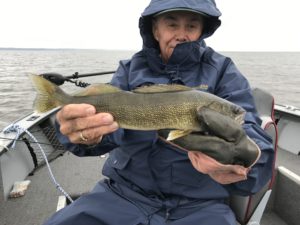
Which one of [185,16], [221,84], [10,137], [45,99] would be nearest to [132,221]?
[45,99]

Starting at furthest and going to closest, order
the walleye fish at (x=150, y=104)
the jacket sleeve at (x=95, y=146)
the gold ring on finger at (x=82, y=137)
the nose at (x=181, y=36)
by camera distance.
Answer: the nose at (x=181, y=36), the jacket sleeve at (x=95, y=146), the gold ring on finger at (x=82, y=137), the walleye fish at (x=150, y=104)

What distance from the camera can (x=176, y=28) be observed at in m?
2.97

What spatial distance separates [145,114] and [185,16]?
4.03ft

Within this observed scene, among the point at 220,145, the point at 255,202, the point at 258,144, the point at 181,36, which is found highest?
the point at 181,36

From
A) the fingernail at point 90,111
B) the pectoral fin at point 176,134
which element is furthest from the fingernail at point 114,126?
the pectoral fin at point 176,134

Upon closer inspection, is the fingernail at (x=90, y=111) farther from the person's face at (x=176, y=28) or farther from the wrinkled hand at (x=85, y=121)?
the person's face at (x=176, y=28)

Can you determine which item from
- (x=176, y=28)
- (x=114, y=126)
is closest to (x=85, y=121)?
(x=114, y=126)

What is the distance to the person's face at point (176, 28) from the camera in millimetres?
2953

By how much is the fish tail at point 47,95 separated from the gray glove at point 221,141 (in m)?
0.89

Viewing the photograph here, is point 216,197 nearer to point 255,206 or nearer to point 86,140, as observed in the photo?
point 255,206

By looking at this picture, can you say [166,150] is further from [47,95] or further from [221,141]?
[47,95]

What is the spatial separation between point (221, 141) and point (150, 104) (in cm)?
52

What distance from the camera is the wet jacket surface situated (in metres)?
2.47

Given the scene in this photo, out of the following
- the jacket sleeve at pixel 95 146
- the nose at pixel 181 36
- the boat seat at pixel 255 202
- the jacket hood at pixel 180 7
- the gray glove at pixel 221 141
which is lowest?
the boat seat at pixel 255 202
